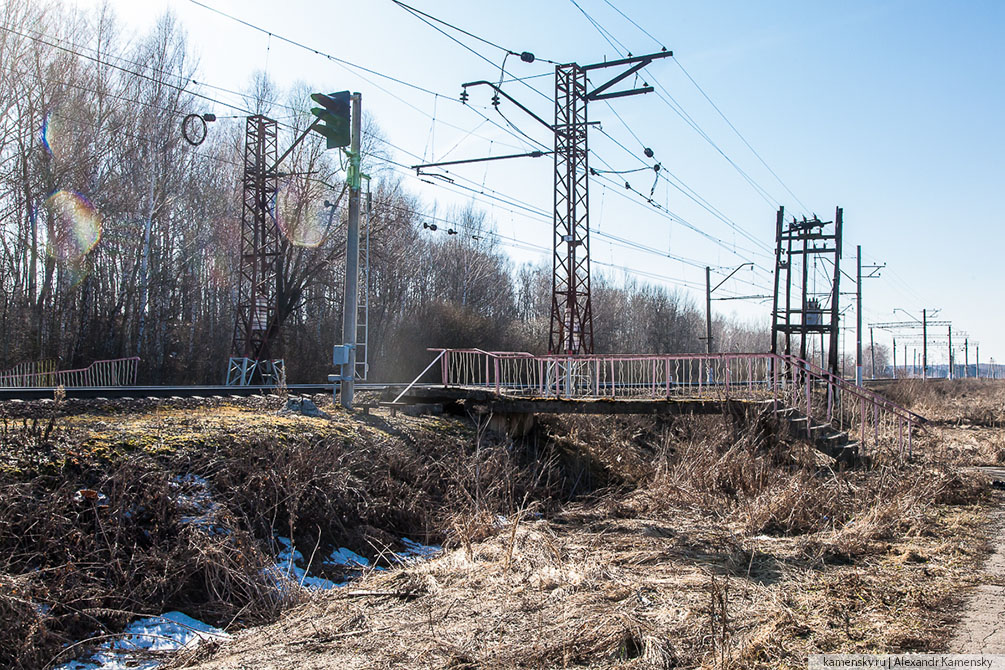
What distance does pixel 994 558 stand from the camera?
6.50 m

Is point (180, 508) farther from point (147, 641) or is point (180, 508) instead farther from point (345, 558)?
point (345, 558)

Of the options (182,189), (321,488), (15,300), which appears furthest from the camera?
(182,189)

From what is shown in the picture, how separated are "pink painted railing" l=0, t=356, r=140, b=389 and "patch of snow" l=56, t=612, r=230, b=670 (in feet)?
69.5

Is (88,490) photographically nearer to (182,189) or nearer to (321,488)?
(321,488)

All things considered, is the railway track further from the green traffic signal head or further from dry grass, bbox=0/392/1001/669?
the green traffic signal head

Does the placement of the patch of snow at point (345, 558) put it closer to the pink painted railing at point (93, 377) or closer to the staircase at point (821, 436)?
the staircase at point (821, 436)

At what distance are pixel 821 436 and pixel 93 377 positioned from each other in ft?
82.9

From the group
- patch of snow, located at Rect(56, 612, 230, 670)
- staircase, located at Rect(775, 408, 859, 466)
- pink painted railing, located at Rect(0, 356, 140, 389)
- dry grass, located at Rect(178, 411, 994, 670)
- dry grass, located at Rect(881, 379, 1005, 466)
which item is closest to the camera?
dry grass, located at Rect(178, 411, 994, 670)

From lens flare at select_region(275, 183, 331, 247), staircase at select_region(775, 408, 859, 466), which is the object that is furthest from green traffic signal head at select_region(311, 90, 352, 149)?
lens flare at select_region(275, 183, 331, 247)

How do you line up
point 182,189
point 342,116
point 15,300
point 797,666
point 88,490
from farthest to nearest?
point 182,189 < point 15,300 < point 342,116 < point 88,490 < point 797,666

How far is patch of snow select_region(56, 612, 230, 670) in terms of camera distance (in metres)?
5.05

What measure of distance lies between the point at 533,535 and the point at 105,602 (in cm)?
411

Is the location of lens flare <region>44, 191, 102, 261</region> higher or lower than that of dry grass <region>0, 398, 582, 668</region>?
higher

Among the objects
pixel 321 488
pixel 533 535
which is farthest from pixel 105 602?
pixel 533 535
